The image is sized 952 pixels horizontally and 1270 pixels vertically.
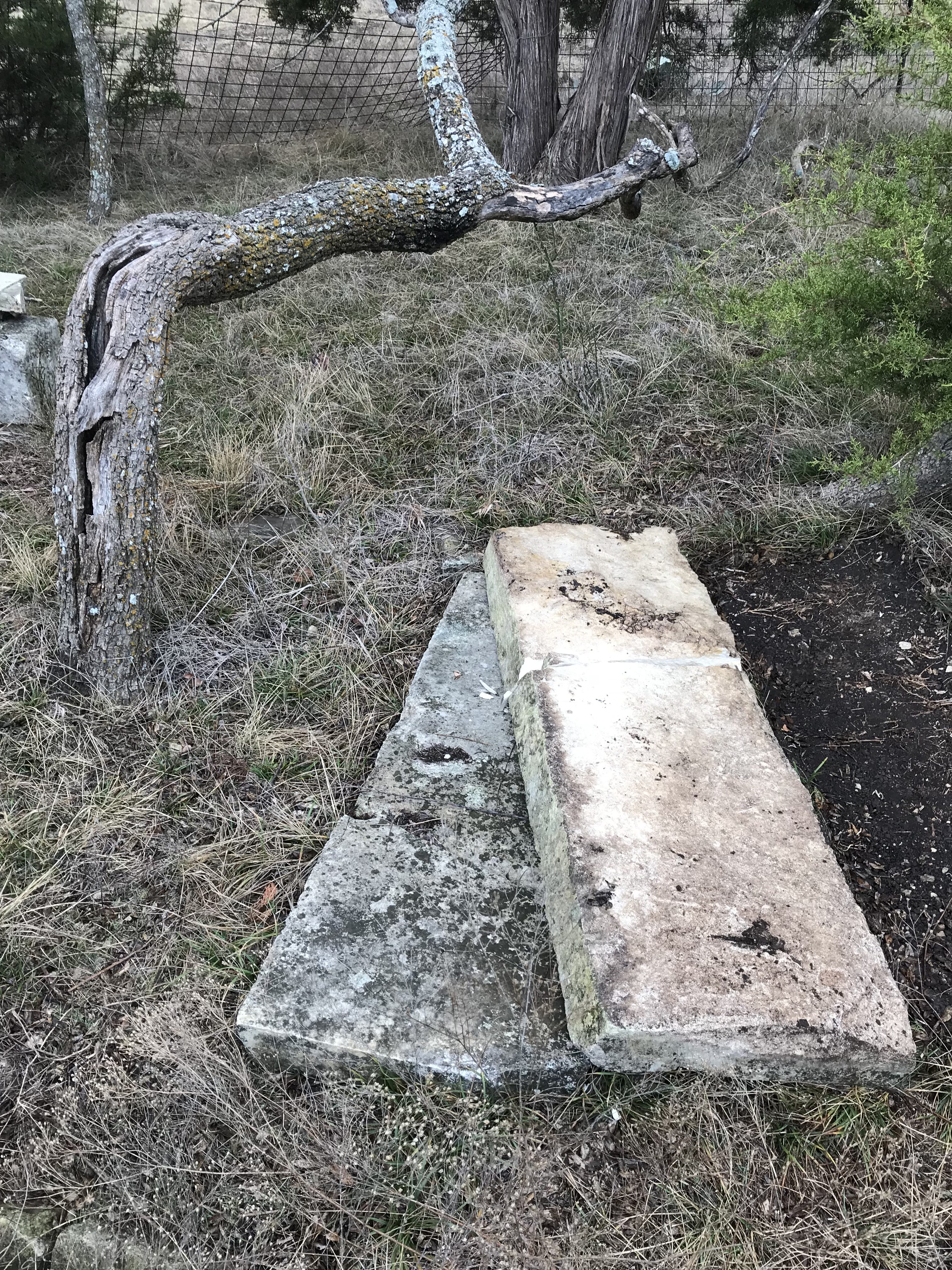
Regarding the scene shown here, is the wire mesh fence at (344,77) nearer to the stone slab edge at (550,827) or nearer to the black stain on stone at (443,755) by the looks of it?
the stone slab edge at (550,827)

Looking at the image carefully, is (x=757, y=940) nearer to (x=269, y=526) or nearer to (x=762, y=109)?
(x=269, y=526)

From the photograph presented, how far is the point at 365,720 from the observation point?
2.58 metres

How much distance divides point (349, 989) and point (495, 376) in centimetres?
261

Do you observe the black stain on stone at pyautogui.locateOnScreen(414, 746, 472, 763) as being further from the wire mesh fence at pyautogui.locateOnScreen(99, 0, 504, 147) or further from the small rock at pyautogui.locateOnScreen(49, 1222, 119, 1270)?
the wire mesh fence at pyautogui.locateOnScreen(99, 0, 504, 147)

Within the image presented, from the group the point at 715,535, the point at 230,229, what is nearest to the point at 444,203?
the point at 230,229

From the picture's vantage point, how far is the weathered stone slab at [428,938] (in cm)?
178

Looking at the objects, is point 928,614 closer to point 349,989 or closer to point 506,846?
point 506,846

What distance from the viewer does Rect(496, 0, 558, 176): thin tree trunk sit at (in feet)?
16.8

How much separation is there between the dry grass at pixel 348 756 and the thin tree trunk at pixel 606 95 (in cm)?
70

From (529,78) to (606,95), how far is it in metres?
0.48

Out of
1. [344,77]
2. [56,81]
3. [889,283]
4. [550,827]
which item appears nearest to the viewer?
[550,827]

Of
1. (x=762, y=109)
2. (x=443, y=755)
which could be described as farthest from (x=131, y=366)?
(x=762, y=109)

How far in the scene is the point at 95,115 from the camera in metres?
5.37

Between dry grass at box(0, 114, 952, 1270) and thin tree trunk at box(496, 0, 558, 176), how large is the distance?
0.93 meters
